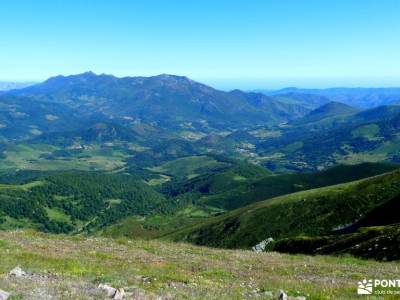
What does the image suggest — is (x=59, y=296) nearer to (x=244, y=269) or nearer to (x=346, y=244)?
(x=244, y=269)

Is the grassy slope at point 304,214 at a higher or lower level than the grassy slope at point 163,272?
lower

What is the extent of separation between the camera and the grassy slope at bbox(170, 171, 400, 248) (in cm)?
13212

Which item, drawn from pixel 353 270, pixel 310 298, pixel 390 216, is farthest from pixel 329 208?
pixel 310 298

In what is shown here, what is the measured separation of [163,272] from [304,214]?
134965 mm

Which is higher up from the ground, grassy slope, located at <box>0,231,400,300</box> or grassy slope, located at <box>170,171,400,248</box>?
grassy slope, located at <box>0,231,400,300</box>

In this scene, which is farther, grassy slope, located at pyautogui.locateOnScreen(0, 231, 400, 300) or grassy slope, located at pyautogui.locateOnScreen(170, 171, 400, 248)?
grassy slope, located at pyautogui.locateOnScreen(170, 171, 400, 248)

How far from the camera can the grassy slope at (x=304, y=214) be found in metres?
132

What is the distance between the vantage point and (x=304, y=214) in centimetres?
15600

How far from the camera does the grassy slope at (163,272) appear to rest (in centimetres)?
2116

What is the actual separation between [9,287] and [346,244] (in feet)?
155

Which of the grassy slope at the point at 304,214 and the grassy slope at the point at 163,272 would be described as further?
the grassy slope at the point at 304,214

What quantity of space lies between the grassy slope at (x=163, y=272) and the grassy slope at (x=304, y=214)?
3793 inches

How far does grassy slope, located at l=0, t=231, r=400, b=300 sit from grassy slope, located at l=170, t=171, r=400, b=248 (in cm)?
9633

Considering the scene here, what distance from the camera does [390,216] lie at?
9156cm
